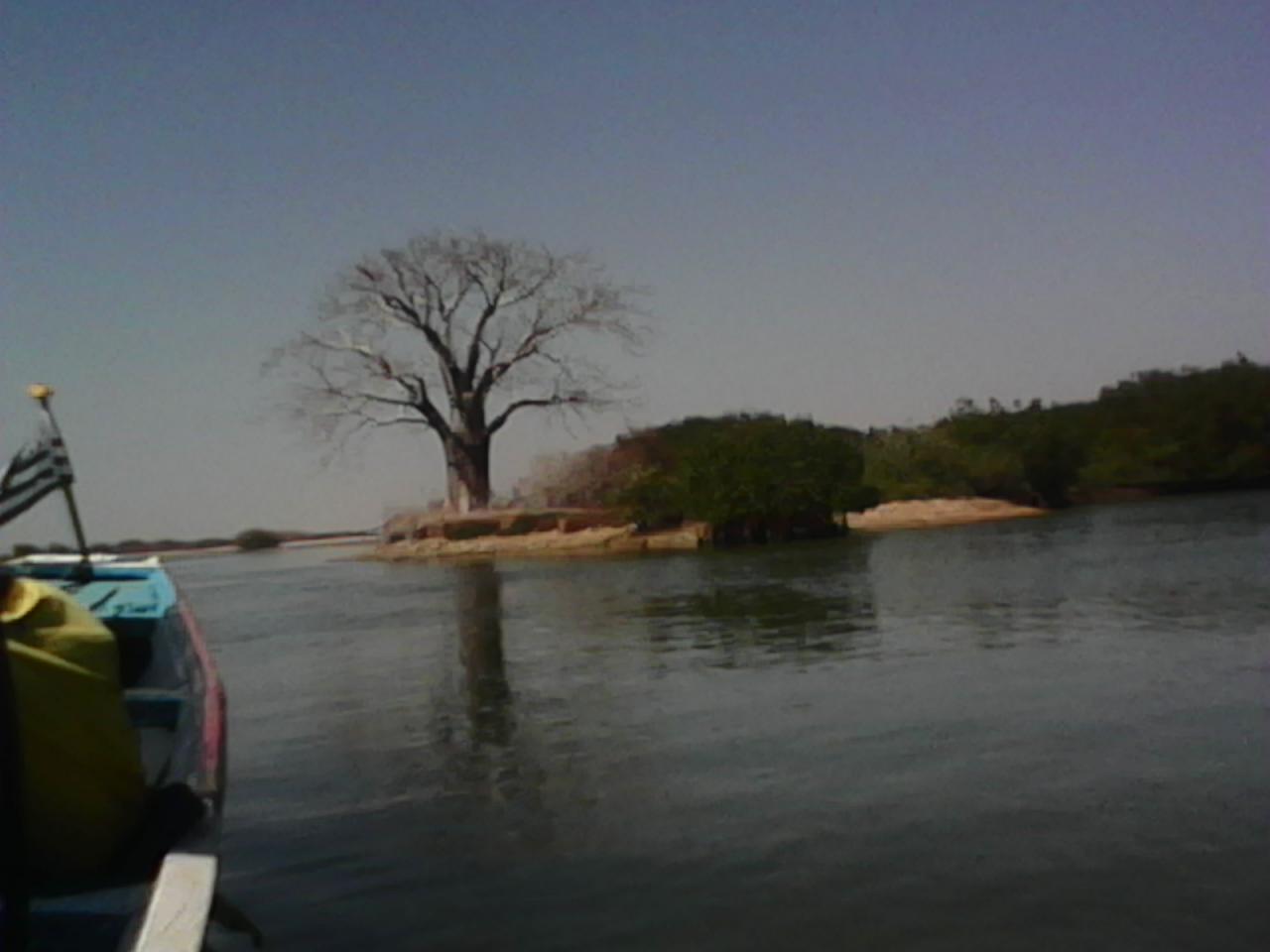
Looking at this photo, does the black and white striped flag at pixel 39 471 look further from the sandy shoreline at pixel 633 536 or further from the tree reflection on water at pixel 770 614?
the sandy shoreline at pixel 633 536

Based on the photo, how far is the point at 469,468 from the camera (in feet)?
141

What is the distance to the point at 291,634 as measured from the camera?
17.7 metres

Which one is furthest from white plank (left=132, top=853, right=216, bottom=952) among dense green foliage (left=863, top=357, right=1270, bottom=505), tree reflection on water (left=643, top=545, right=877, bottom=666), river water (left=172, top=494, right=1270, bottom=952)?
dense green foliage (left=863, top=357, right=1270, bottom=505)

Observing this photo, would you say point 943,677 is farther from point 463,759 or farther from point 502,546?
point 502,546

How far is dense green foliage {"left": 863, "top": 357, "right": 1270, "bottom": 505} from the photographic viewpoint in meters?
43.0

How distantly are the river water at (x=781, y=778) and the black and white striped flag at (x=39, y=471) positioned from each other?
6.50 feet

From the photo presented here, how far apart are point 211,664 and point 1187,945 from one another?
4225 mm

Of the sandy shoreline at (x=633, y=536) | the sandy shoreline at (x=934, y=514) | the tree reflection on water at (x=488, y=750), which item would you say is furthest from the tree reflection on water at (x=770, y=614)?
the sandy shoreline at (x=934, y=514)

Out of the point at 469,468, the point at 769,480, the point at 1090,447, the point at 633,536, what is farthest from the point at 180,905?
the point at 1090,447

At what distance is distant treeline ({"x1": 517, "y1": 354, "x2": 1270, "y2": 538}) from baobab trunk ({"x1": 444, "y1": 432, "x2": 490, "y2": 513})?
2187 mm

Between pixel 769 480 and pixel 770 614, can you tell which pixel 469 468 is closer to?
pixel 769 480

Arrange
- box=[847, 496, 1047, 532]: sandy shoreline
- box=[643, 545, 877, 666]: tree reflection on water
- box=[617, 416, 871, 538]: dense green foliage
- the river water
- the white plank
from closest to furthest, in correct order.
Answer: the white plank, the river water, box=[643, 545, 877, 666]: tree reflection on water, box=[617, 416, 871, 538]: dense green foliage, box=[847, 496, 1047, 532]: sandy shoreline

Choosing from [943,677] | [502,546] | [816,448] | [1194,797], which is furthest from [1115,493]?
[1194,797]

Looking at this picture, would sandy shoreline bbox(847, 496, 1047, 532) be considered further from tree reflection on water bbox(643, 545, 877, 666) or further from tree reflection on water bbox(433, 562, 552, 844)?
tree reflection on water bbox(433, 562, 552, 844)
